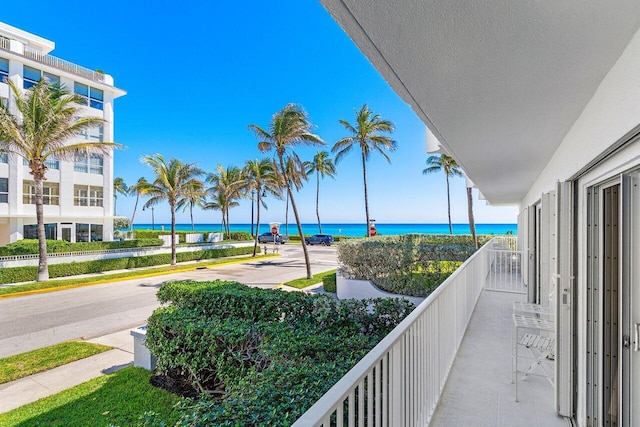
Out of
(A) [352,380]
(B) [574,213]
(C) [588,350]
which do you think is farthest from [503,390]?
(A) [352,380]

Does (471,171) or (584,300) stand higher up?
(471,171)

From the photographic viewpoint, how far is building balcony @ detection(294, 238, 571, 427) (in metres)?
1.48

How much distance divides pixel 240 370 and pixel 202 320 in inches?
36.0

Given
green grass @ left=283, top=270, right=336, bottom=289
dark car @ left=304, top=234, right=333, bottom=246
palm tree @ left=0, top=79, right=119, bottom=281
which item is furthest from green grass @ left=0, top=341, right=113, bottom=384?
dark car @ left=304, top=234, right=333, bottom=246

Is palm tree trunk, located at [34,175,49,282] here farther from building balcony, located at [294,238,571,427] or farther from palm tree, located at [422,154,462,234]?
palm tree, located at [422,154,462,234]

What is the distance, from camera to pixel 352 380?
133cm

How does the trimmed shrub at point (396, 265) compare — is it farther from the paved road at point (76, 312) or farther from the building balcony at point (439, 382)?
the paved road at point (76, 312)

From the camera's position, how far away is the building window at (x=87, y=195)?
65.0 feet

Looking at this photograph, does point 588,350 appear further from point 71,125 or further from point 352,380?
point 71,125

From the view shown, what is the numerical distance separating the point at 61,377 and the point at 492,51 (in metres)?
6.70

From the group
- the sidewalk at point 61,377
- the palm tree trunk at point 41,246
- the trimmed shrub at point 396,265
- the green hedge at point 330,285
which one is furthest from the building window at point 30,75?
the trimmed shrub at point 396,265

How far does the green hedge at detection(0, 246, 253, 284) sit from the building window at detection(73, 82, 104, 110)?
34.7 feet

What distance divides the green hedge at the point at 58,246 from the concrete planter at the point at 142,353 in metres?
13.5

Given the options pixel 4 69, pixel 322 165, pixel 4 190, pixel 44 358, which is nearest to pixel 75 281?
pixel 44 358
